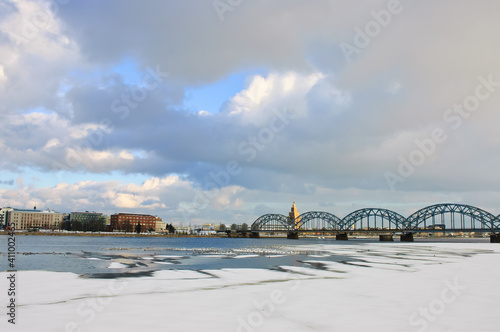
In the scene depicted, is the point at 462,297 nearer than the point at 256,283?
Yes

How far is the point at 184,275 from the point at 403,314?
1874 cm

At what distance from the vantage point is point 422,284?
92.8ft

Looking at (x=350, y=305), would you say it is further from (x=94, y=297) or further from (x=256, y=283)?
(x=94, y=297)

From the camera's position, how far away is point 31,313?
58.4 ft

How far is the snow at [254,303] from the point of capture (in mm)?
16344

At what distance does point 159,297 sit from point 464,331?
15233 mm

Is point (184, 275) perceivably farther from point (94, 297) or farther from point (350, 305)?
point (350, 305)

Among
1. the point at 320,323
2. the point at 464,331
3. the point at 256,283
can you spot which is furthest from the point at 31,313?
the point at 464,331

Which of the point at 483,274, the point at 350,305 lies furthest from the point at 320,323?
the point at 483,274

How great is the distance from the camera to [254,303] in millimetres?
20906

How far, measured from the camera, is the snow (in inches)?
643

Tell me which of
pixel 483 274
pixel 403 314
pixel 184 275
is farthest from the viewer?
pixel 483 274

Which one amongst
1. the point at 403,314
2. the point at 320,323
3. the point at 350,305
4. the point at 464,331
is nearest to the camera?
the point at 464,331

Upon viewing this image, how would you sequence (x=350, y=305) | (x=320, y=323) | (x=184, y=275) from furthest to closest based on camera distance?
(x=184, y=275) < (x=350, y=305) < (x=320, y=323)
